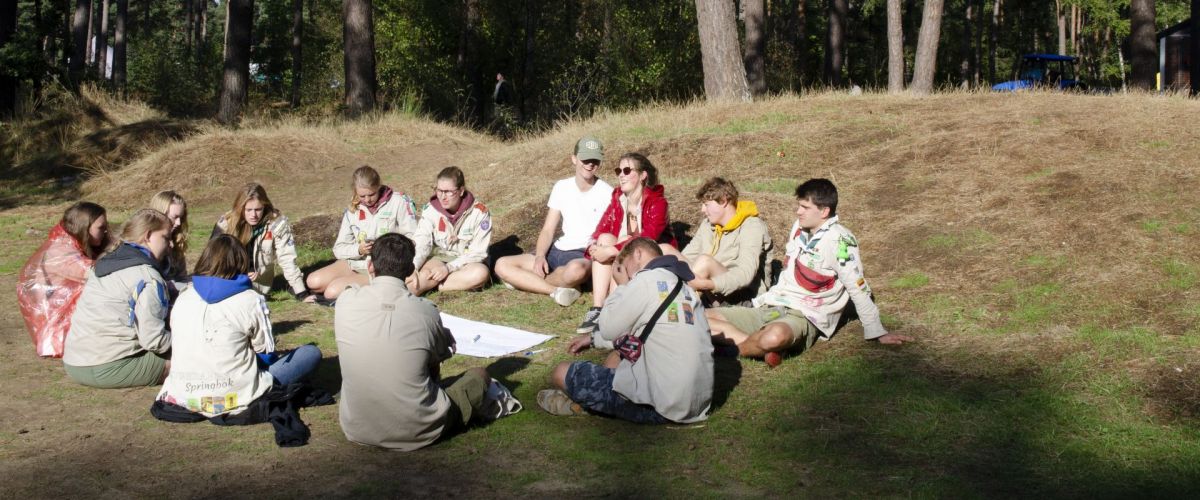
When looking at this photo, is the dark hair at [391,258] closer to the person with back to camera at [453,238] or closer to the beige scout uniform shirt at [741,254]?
the beige scout uniform shirt at [741,254]

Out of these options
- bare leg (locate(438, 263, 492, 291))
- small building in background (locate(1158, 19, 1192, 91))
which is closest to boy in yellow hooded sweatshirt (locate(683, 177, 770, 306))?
bare leg (locate(438, 263, 492, 291))

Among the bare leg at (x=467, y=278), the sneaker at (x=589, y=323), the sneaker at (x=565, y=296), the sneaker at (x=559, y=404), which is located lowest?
the sneaker at (x=559, y=404)

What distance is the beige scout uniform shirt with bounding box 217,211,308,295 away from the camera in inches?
336

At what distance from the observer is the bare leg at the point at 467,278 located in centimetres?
873

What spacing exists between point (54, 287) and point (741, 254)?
461 cm

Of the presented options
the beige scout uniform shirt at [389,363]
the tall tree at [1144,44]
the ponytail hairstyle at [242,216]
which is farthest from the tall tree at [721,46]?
the beige scout uniform shirt at [389,363]

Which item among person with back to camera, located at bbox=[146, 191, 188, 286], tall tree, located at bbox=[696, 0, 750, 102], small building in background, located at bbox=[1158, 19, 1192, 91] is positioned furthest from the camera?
small building in background, located at bbox=[1158, 19, 1192, 91]

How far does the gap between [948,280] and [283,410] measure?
506 centimetres

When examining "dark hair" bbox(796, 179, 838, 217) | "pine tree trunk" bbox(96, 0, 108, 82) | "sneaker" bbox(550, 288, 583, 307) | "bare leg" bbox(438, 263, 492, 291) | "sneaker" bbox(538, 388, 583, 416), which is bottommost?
"sneaker" bbox(538, 388, 583, 416)

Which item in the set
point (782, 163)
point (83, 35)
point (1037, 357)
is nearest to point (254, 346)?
point (1037, 357)

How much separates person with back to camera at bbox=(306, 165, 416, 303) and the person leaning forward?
3965mm

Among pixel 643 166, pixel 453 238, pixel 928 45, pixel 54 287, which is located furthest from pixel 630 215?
pixel 928 45

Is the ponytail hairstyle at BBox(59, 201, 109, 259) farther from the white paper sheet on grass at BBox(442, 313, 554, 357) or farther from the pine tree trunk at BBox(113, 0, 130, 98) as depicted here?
the pine tree trunk at BBox(113, 0, 130, 98)

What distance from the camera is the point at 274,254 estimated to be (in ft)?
28.5
